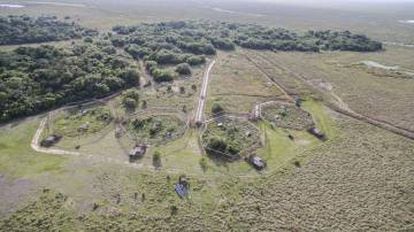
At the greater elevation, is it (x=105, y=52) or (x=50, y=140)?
(x=105, y=52)

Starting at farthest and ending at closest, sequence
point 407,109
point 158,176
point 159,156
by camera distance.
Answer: point 407,109 → point 159,156 → point 158,176

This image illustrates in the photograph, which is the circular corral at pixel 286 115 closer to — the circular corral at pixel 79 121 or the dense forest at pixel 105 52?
the dense forest at pixel 105 52

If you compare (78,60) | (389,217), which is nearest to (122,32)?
(78,60)

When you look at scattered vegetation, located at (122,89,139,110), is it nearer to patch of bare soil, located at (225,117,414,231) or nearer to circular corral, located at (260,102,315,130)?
circular corral, located at (260,102,315,130)

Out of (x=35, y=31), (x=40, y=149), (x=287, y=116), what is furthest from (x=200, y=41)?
(x=40, y=149)

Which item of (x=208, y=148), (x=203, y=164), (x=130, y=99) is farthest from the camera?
(x=130, y=99)

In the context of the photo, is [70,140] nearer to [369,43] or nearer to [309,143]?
[309,143]

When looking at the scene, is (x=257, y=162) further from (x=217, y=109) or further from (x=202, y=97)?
(x=202, y=97)
